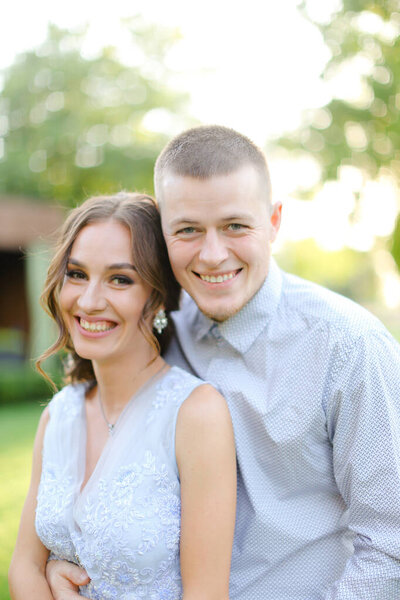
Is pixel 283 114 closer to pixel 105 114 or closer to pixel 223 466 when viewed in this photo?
pixel 105 114

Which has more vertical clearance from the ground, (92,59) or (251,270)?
(92,59)

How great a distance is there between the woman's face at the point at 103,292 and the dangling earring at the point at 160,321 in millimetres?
87

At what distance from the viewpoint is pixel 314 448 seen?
238 centimetres

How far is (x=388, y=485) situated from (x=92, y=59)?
72.4ft

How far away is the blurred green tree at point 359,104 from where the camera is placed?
962cm

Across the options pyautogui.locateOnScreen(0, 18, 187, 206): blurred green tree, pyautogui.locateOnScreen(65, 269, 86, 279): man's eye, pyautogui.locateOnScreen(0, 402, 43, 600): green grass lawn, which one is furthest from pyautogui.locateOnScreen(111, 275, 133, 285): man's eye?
pyautogui.locateOnScreen(0, 18, 187, 206): blurred green tree

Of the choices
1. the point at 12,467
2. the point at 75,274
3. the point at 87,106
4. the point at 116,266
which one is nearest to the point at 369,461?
the point at 116,266

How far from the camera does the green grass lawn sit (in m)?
5.61

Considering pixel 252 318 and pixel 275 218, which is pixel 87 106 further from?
pixel 252 318

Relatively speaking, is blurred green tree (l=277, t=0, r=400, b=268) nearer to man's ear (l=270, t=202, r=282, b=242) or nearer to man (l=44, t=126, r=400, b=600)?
man's ear (l=270, t=202, r=282, b=242)

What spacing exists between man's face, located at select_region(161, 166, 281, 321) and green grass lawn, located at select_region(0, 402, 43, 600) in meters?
3.29

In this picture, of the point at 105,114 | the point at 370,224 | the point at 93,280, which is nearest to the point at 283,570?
the point at 93,280

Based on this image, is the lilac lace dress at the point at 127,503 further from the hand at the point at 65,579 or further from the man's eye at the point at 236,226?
the man's eye at the point at 236,226

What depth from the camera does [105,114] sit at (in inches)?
862
